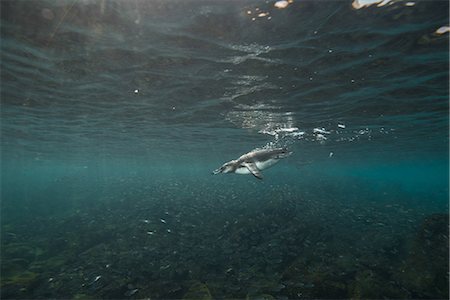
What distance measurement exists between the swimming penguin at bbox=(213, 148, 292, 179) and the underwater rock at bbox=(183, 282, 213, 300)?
4084 millimetres

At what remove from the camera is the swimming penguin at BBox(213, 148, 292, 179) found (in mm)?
8477

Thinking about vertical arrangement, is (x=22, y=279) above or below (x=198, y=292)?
above

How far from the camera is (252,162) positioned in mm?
8703

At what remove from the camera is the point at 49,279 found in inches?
436

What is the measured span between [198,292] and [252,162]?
4.70 meters

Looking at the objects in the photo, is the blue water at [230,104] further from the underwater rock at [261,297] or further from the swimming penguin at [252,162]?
the swimming penguin at [252,162]

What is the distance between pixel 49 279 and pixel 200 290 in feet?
21.0

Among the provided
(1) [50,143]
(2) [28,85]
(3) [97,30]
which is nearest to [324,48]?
(3) [97,30]

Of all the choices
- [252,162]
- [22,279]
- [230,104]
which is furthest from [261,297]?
[230,104]

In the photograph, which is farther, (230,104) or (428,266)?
(230,104)

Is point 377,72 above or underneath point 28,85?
underneath

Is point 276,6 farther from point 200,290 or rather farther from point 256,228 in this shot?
point 256,228

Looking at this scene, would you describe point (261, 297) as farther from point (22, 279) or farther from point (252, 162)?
point (22, 279)

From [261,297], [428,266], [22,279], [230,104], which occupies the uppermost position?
[230,104]
